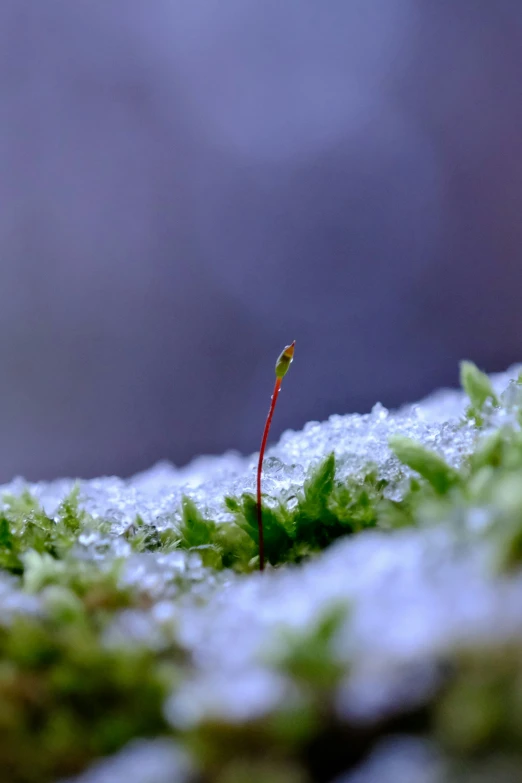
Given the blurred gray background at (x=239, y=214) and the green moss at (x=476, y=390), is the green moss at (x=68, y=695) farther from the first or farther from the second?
the blurred gray background at (x=239, y=214)

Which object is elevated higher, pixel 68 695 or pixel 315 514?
pixel 315 514

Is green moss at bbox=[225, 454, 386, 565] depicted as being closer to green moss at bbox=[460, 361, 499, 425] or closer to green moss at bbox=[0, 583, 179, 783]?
green moss at bbox=[460, 361, 499, 425]

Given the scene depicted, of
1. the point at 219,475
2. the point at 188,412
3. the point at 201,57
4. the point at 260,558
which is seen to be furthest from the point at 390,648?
the point at 201,57

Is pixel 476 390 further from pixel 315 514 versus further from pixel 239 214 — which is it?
pixel 239 214

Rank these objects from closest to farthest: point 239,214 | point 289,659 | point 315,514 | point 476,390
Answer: point 289,659
point 315,514
point 476,390
point 239,214

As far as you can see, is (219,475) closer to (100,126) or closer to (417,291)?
(417,291)

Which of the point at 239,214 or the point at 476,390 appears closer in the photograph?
the point at 476,390

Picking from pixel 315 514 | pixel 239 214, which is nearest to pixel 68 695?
pixel 315 514

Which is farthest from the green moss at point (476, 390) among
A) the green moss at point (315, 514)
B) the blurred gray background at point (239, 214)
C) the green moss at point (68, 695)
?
the blurred gray background at point (239, 214)
